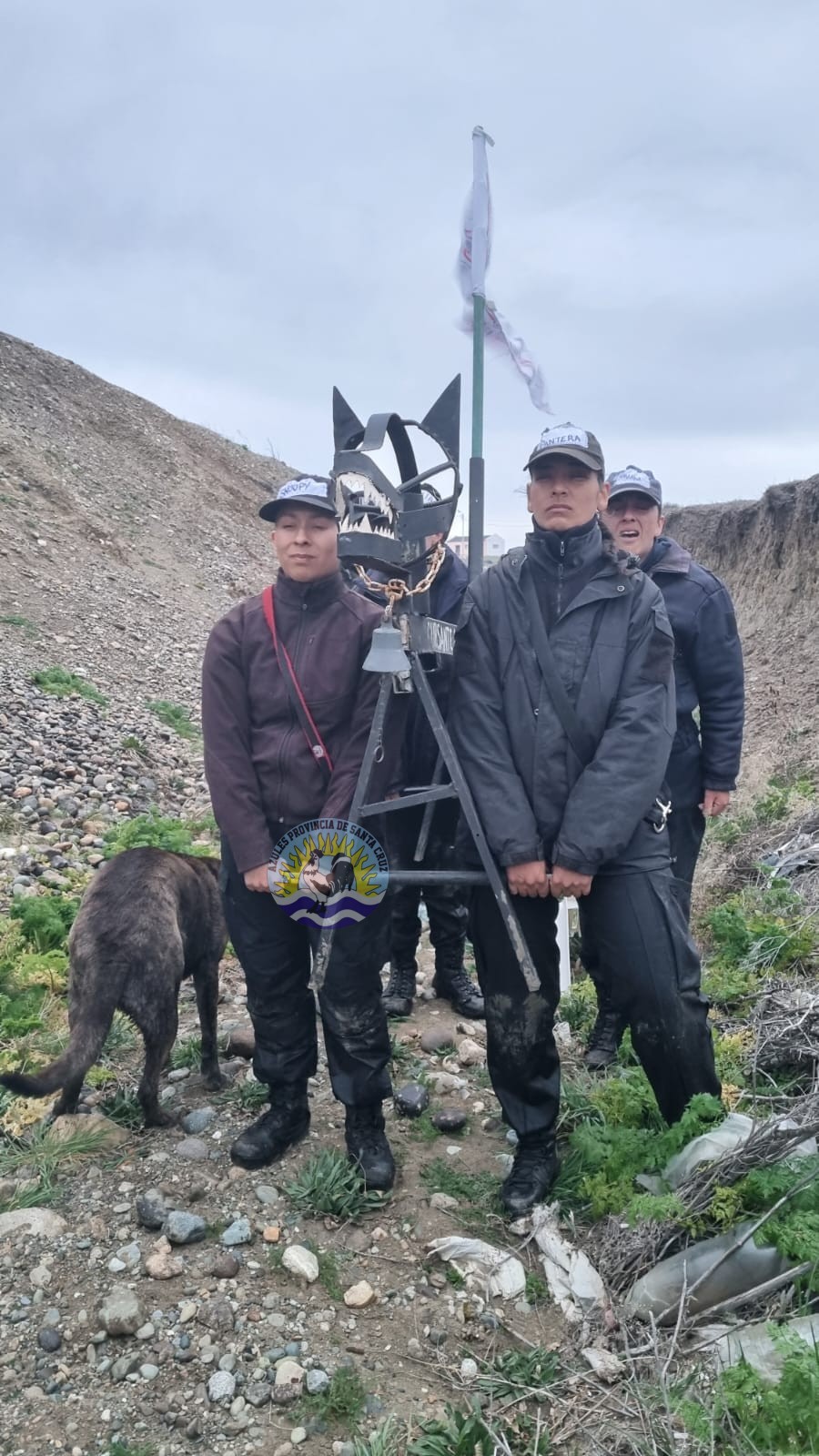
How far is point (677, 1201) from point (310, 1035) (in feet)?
4.36

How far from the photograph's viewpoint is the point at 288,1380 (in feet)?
8.03

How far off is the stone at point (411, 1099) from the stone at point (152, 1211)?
1000mm

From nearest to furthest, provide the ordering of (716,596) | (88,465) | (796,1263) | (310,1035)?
1. (796,1263)
2. (310,1035)
3. (716,596)
4. (88,465)

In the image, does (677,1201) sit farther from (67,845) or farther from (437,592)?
(67,845)

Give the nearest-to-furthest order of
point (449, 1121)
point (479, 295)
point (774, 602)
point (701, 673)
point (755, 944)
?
1. point (449, 1121)
2. point (701, 673)
3. point (755, 944)
4. point (479, 295)
5. point (774, 602)

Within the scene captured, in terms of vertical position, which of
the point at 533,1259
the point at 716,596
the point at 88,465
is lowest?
the point at 533,1259

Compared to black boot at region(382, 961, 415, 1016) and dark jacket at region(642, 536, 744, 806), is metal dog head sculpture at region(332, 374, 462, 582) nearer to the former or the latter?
dark jacket at region(642, 536, 744, 806)

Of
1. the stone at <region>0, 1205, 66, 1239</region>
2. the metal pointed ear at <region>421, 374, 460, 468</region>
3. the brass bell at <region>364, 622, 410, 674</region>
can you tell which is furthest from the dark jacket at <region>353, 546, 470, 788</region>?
the stone at <region>0, 1205, 66, 1239</region>

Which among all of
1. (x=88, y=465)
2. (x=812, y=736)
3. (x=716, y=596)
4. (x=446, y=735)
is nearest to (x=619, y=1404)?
(x=446, y=735)

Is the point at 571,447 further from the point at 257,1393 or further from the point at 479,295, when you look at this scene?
the point at 479,295

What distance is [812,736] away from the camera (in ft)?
32.2

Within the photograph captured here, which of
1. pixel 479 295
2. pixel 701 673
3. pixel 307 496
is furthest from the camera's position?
pixel 479 295

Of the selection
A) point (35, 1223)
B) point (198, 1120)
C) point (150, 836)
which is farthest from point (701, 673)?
point (150, 836)

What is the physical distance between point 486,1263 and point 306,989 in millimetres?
1013
